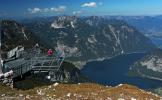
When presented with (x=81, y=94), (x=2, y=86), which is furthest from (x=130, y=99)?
(x=2, y=86)

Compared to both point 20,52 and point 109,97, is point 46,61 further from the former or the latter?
point 109,97

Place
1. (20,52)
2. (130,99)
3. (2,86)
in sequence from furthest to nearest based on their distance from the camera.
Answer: (20,52), (2,86), (130,99)

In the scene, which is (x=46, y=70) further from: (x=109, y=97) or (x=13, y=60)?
(x=109, y=97)

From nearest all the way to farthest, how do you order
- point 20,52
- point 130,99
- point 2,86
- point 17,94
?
point 130,99, point 17,94, point 2,86, point 20,52

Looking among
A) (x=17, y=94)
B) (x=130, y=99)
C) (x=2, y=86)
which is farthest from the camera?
(x=2, y=86)

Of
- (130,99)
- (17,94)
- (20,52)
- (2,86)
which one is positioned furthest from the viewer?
(20,52)

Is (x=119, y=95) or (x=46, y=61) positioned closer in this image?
(x=119, y=95)

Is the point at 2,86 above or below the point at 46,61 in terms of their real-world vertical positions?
below

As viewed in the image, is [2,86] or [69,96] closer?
[69,96]

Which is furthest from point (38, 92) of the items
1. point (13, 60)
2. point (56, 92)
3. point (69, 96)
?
point (13, 60)
